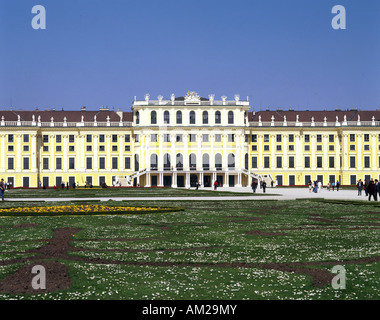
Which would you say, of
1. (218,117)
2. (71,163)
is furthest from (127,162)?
(218,117)

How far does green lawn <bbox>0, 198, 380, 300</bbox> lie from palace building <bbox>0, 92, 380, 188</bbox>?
60.7 m

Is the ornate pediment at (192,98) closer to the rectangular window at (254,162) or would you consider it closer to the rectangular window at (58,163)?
the rectangular window at (254,162)

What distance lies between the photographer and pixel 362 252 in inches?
451

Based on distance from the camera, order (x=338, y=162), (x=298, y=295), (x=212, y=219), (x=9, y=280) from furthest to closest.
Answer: (x=338, y=162), (x=212, y=219), (x=9, y=280), (x=298, y=295)

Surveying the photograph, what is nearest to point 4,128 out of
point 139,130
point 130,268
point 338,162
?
point 139,130

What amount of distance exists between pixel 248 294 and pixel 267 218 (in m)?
11.6

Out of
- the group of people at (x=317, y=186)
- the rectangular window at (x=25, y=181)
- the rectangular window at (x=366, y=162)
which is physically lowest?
the group of people at (x=317, y=186)

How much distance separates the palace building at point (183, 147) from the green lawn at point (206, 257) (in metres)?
60.7

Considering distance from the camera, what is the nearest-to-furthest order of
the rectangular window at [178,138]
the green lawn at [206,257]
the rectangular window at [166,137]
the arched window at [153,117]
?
the green lawn at [206,257]
the arched window at [153,117]
the rectangular window at [166,137]
the rectangular window at [178,138]

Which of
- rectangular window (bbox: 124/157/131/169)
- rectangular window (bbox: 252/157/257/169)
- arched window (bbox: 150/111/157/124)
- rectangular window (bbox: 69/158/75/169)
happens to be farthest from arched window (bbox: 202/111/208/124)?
rectangular window (bbox: 69/158/75/169)

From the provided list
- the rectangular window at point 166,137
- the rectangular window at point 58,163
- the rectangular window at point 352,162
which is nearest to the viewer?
the rectangular window at point 58,163

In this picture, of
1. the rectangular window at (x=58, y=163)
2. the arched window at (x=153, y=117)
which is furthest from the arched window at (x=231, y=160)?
the rectangular window at (x=58, y=163)

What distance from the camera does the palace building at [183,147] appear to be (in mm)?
78125
